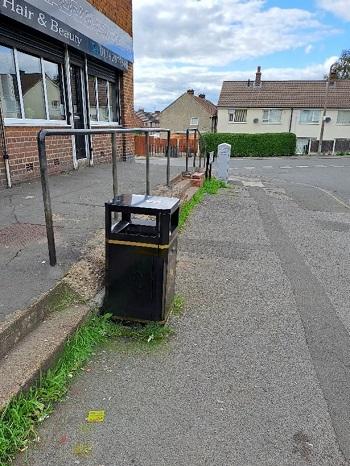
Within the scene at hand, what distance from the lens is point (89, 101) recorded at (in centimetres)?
963

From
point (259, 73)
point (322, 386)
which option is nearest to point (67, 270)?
point (322, 386)

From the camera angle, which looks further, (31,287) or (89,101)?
(89,101)

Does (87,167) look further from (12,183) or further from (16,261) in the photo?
(16,261)

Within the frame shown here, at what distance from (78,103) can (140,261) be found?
7591 mm

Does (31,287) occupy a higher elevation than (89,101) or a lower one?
lower

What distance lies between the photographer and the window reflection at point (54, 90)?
7853mm

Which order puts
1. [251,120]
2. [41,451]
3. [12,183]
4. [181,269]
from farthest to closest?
[251,120] → [12,183] → [181,269] → [41,451]

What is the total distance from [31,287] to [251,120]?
3805cm

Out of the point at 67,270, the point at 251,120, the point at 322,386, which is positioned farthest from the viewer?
the point at 251,120

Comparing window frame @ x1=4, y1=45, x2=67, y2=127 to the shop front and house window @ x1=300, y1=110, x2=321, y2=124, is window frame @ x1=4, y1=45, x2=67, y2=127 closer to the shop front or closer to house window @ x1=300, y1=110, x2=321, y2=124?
the shop front

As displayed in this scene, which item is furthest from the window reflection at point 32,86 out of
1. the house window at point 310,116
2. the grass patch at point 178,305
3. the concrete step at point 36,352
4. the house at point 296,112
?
the house window at point 310,116

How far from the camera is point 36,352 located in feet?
7.73

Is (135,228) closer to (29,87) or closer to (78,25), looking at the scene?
(29,87)

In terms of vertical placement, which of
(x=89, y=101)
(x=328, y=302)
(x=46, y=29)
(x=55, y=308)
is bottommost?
(x=328, y=302)
